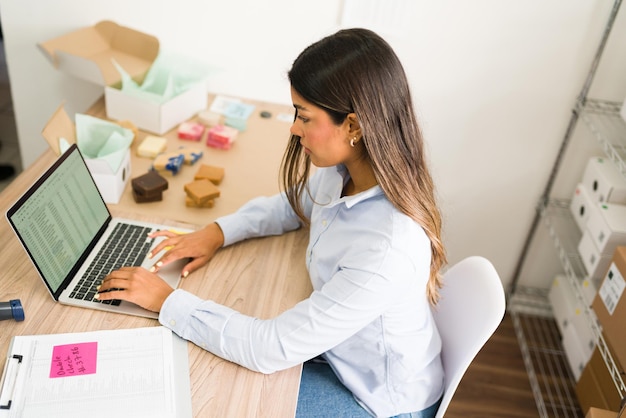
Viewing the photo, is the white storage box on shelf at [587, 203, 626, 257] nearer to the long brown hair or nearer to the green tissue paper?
the long brown hair

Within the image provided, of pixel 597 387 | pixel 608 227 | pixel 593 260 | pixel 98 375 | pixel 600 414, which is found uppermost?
pixel 98 375

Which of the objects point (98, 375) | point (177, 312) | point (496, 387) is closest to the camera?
point (98, 375)

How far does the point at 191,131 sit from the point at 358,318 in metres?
0.97

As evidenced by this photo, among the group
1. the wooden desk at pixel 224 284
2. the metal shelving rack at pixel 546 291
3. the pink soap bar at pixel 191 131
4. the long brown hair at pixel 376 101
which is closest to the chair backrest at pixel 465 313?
the long brown hair at pixel 376 101

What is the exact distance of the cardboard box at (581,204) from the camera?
2.03m

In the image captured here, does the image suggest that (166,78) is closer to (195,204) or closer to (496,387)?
(195,204)

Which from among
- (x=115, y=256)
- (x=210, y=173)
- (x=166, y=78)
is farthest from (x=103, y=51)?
(x=115, y=256)

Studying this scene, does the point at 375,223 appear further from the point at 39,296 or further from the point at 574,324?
the point at 574,324

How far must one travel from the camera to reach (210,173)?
5.29 feet

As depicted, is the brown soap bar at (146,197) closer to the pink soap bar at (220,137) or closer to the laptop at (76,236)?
the laptop at (76,236)

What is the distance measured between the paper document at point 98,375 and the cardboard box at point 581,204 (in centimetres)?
151

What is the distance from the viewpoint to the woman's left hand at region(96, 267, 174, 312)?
115 centimetres

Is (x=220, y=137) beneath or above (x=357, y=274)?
beneath

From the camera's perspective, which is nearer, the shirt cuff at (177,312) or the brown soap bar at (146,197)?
the shirt cuff at (177,312)
